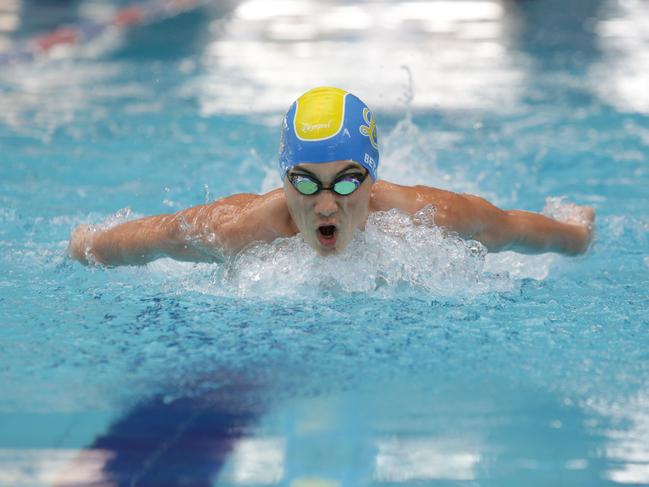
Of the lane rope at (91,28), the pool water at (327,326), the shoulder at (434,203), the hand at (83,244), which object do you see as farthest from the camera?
the lane rope at (91,28)

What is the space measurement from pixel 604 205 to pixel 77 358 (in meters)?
2.55

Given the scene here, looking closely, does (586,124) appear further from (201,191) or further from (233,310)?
(233,310)

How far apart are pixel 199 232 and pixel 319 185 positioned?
473mm

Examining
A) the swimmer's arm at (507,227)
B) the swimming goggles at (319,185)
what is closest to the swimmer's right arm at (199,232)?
the swimming goggles at (319,185)

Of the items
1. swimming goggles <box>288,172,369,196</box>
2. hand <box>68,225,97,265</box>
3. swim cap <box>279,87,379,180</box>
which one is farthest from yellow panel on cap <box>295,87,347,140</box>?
hand <box>68,225,97,265</box>

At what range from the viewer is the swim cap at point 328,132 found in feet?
9.60

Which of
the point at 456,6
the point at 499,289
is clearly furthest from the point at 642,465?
the point at 456,6

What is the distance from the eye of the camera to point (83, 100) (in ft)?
20.6

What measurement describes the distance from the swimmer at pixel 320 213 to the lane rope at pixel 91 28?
4.62 m

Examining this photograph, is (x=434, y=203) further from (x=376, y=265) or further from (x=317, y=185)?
(x=317, y=185)

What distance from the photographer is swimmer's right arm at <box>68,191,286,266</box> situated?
3.16 metres

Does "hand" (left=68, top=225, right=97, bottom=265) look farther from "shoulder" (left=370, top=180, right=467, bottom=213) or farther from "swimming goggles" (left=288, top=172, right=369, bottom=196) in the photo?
"shoulder" (left=370, top=180, right=467, bottom=213)

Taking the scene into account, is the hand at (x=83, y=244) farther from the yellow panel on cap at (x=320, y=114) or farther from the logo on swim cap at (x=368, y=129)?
the logo on swim cap at (x=368, y=129)

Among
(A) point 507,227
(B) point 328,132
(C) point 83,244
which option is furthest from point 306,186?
(C) point 83,244
